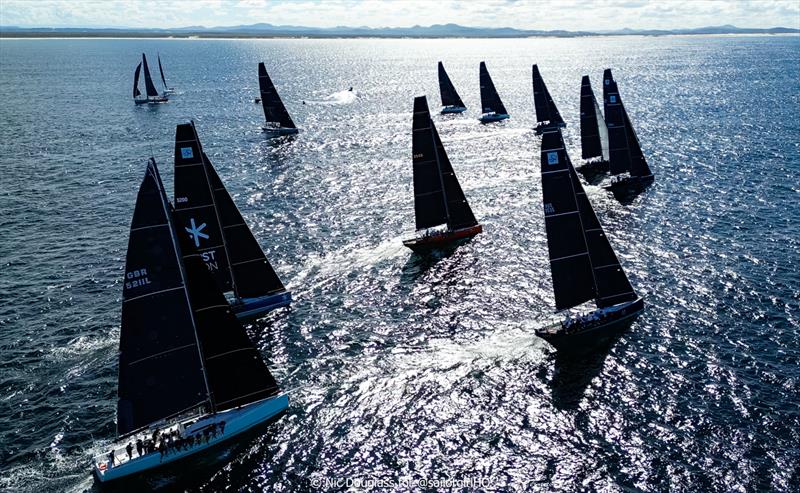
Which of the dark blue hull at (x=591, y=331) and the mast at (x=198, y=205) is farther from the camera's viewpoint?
the dark blue hull at (x=591, y=331)

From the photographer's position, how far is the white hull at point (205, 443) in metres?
35.3

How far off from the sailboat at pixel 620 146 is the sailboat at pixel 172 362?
65.6 m

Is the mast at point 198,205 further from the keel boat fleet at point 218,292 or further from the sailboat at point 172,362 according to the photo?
the sailboat at point 172,362

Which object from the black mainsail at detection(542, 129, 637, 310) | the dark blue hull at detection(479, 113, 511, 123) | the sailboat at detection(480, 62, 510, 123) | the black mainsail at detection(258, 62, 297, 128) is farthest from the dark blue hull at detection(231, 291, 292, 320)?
the sailboat at detection(480, 62, 510, 123)

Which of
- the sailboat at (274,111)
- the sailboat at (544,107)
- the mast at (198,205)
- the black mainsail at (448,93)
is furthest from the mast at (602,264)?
the black mainsail at (448,93)

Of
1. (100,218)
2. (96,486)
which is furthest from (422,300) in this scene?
(100,218)

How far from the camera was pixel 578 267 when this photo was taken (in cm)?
5016

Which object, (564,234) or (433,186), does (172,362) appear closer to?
(564,234)

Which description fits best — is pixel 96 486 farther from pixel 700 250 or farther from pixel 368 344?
pixel 700 250

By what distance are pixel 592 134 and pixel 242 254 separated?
65.5 meters

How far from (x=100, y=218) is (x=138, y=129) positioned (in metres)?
66.6

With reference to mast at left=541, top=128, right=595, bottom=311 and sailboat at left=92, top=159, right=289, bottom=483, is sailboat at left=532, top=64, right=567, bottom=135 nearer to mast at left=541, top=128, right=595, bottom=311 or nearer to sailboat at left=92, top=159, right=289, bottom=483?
mast at left=541, top=128, right=595, bottom=311

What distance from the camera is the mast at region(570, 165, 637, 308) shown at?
50094 mm

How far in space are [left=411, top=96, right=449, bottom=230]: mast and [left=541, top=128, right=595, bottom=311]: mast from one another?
68.1 feet
